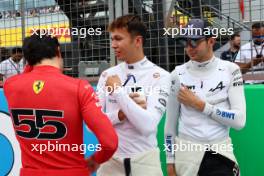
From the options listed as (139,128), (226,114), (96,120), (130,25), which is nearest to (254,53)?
(226,114)

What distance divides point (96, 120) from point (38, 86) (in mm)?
353

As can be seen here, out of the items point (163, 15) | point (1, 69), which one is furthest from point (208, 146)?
point (1, 69)

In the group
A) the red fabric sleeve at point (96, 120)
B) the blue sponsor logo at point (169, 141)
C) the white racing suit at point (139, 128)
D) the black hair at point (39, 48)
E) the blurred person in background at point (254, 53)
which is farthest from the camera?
the blurred person in background at point (254, 53)

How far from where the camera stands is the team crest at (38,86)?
2150mm

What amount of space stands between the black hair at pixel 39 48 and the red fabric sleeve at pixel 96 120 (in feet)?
0.81

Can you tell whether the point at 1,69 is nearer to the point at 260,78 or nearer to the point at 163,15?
the point at 163,15

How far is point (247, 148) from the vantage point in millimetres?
3291

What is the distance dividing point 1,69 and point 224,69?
9.11 feet

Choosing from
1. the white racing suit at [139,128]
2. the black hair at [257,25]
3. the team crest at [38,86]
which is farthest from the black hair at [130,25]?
the black hair at [257,25]

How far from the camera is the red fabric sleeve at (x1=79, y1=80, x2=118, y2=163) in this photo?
207cm

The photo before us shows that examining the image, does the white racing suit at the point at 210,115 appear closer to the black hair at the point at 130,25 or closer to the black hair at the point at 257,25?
the black hair at the point at 130,25

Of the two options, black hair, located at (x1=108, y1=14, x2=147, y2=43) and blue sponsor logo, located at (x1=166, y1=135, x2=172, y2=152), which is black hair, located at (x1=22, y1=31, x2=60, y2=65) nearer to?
black hair, located at (x1=108, y1=14, x2=147, y2=43)

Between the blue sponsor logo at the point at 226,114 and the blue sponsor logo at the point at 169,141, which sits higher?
the blue sponsor logo at the point at 226,114

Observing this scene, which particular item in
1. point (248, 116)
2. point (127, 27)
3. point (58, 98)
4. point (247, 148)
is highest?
point (127, 27)
